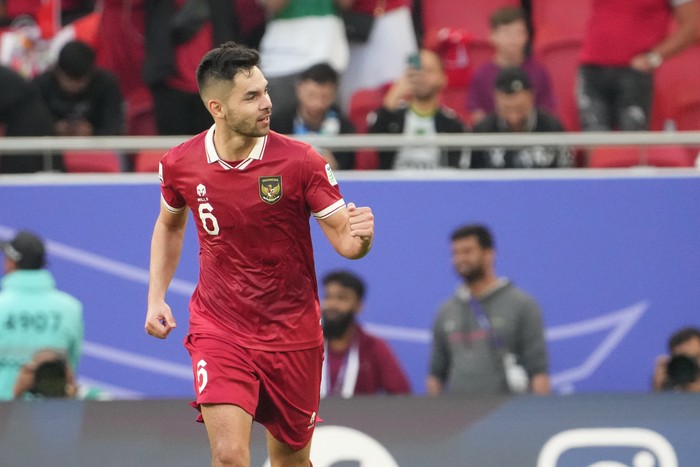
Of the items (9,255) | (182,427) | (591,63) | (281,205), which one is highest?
(591,63)

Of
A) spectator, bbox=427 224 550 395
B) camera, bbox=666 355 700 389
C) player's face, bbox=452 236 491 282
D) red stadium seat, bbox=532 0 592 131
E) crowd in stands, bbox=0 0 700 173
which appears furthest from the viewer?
red stadium seat, bbox=532 0 592 131

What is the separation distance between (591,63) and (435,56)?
1.07m

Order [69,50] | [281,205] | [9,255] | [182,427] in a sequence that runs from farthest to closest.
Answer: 1. [69,50]
2. [9,255]
3. [182,427]
4. [281,205]

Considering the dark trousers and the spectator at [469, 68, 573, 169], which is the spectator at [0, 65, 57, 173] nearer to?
the spectator at [469, 68, 573, 169]

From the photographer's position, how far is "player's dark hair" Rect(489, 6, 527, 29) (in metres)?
9.45

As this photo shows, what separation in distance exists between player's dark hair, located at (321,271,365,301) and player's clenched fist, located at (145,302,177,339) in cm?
276

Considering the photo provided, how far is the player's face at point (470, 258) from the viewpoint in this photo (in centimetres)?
835

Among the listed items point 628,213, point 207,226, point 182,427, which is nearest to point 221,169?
point 207,226

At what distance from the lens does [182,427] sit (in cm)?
715

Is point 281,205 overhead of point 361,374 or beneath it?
overhead

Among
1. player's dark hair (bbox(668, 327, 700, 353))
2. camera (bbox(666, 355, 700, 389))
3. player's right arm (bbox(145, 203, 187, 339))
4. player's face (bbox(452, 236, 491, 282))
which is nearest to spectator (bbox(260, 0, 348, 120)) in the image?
player's face (bbox(452, 236, 491, 282))

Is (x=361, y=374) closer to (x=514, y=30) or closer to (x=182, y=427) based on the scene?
(x=182, y=427)

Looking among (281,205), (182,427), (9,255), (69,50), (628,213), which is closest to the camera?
(281,205)

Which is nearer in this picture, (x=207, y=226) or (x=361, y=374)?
(x=207, y=226)
